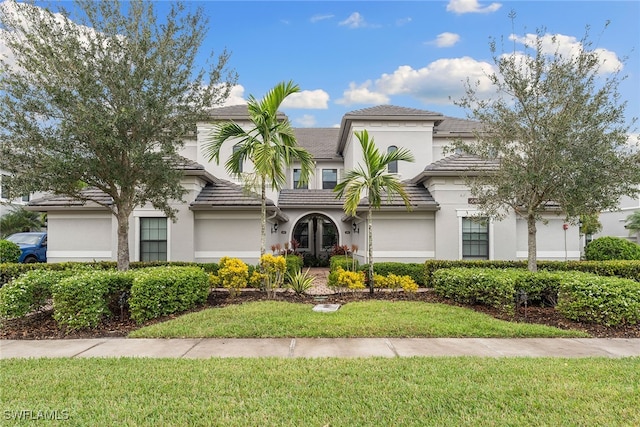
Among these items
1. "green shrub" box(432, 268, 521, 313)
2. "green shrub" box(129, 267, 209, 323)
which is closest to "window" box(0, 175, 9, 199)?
"green shrub" box(129, 267, 209, 323)

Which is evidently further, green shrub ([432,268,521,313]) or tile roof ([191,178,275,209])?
tile roof ([191,178,275,209])

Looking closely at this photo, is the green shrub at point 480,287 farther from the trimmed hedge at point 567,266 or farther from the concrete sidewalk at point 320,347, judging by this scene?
the trimmed hedge at point 567,266

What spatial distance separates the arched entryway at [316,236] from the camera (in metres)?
23.7

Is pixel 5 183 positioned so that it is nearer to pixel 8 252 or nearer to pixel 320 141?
pixel 8 252

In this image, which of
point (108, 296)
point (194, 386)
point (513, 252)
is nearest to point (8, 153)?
point (108, 296)

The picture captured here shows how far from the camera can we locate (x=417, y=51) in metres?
13.7

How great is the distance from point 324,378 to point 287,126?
22.7 feet

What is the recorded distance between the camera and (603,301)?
688 cm

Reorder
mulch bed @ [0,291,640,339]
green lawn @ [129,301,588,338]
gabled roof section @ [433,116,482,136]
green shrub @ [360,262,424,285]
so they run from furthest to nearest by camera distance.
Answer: gabled roof section @ [433,116,482,136] → green shrub @ [360,262,424,285] → mulch bed @ [0,291,640,339] → green lawn @ [129,301,588,338]

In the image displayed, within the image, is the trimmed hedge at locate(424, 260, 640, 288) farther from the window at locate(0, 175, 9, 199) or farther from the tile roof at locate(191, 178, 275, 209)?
the window at locate(0, 175, 9, 199)

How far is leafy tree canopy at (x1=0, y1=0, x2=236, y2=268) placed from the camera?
27.2ft

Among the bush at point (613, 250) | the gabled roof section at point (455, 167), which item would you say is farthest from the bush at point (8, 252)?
the bush at point (613, 250)

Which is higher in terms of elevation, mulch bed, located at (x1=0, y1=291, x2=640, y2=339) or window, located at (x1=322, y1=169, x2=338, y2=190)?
window, located at (x1=322, y1=169, x2=338, y2=190)

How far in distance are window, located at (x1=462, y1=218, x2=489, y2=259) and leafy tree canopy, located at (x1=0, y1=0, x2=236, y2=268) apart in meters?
10.3
